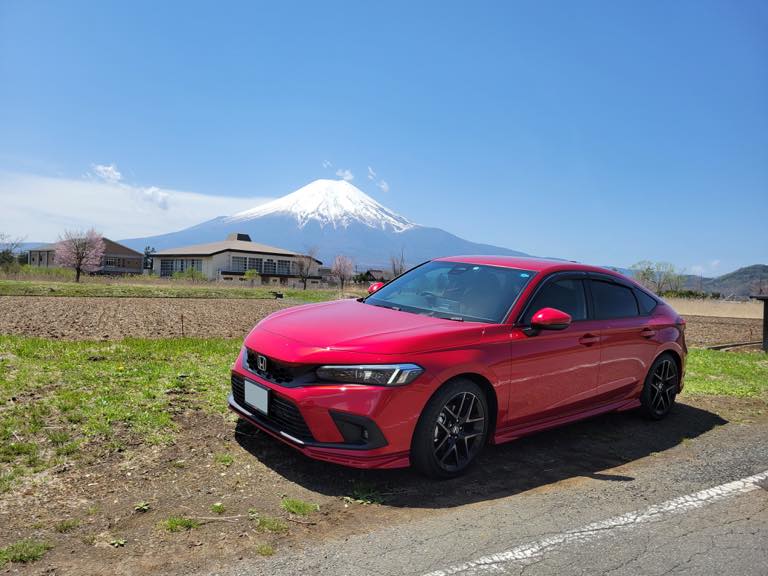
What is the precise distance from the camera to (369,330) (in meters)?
4.08

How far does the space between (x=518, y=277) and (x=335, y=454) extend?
231 cm

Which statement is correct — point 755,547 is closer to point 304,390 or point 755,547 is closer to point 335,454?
point 335,454

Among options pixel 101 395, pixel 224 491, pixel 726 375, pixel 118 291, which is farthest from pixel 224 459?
pixel 118 291

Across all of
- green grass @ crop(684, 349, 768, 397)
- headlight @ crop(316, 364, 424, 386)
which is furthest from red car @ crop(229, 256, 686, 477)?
green grass @ crop(684, 349, 768, 397)

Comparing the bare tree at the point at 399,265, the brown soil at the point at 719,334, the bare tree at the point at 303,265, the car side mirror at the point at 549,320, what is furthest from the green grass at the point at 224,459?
the bare tree at the point at 303,265

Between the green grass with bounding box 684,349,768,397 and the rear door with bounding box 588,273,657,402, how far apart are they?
270cm

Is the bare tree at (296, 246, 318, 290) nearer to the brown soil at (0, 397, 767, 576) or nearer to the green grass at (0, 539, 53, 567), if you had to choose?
the brown soil at (0, 397, 767, 576)

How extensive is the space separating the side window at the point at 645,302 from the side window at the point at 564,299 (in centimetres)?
103

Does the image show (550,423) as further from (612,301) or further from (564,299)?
(612,301)

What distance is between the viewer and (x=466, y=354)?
160 inches

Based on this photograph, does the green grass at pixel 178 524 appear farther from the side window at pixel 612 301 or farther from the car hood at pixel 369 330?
the side window at pixel 612 301

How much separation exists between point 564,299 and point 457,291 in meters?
0.99

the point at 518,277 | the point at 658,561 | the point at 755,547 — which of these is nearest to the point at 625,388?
the point at 518,277

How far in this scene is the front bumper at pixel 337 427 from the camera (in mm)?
3678
